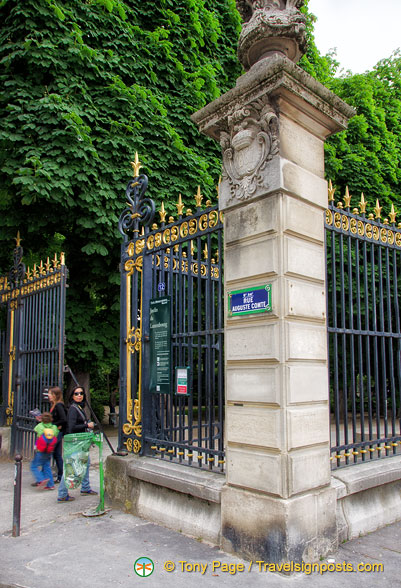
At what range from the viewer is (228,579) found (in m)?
3.88

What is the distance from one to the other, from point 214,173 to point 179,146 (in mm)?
1456

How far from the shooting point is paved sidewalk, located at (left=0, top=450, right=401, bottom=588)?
12.7 feet

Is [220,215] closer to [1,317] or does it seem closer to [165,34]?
[1,317]

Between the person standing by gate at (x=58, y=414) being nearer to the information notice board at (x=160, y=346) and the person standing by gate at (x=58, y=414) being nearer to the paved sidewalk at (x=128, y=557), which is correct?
the paved sidewalk at (x=128, y=557)

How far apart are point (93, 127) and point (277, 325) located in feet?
24.8

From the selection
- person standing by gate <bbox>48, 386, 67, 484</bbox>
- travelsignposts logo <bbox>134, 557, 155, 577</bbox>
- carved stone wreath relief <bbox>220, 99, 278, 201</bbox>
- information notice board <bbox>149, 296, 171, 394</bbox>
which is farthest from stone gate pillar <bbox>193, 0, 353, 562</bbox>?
person standing by gate <bbox>48, 386, 67, 484</bbox>

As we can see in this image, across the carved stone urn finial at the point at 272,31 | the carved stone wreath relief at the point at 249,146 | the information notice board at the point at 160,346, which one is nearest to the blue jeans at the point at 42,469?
the information notice board at the point at 160,346

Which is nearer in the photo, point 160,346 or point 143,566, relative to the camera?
point 143,566

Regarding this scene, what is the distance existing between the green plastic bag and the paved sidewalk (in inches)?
17.8

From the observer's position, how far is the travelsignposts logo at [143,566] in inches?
159

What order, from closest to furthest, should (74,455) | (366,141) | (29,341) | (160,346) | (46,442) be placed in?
(160,346) < (74,455) < (46,442) < (29,341) < (366,141)

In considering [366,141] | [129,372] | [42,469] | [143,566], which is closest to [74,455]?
[129,372]

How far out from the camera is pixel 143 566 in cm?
413

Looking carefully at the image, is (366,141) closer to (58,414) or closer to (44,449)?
(58,414)
